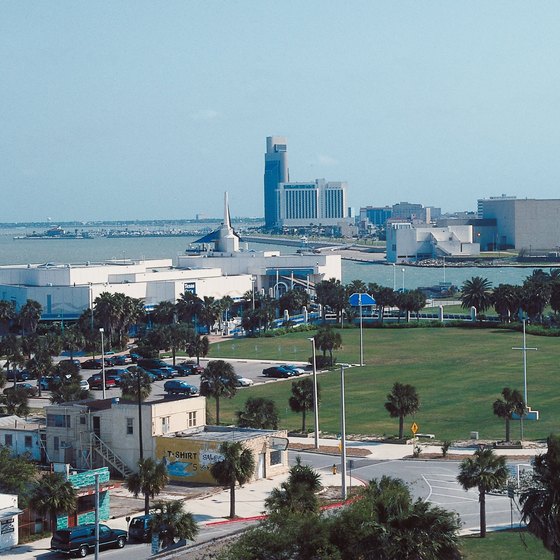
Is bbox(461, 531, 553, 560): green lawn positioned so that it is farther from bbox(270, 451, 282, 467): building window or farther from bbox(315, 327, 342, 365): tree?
bbox(315, 327, 342, 365): tree

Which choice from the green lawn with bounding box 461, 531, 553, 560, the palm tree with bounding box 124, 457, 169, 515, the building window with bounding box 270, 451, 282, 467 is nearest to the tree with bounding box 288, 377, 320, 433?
the building window with bounding box 270, 451, 282, 467

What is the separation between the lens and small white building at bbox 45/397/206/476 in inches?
1687

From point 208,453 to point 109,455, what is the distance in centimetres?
386

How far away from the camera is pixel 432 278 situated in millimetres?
194875

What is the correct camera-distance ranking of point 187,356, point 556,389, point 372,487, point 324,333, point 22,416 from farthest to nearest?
point 187,356
point 324,333
point 556,389
point 22,416
point 372,487

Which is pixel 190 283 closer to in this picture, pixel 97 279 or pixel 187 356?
pixel 97 279

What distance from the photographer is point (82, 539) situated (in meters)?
31.8

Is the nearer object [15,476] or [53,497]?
[53,497]

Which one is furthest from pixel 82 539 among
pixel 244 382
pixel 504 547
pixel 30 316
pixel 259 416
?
pixel 30 316

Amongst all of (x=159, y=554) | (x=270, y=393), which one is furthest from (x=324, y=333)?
(x=159, y=554)

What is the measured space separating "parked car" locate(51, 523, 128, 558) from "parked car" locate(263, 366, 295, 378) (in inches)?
1437

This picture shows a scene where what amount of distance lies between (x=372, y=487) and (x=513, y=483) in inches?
335

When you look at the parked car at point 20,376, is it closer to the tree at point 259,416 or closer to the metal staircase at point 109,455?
the tree at point 259,416

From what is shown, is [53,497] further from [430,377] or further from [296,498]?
[430,377]
